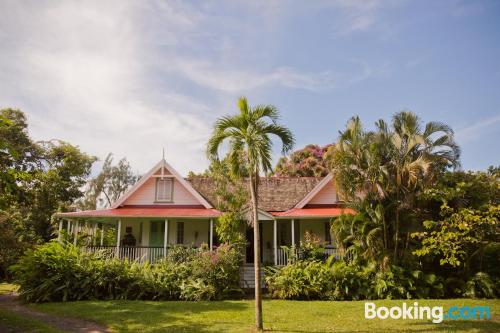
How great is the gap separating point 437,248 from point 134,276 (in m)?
11.7

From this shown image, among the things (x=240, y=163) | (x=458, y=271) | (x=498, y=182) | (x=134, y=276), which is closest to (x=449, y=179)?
(x=498, y=182)

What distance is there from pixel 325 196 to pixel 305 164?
1349cm

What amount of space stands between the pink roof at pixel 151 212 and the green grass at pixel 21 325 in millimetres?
7382

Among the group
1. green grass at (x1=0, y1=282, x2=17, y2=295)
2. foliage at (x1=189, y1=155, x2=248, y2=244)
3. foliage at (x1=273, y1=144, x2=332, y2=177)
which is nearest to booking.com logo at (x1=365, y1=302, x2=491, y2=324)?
foliage at (x1=189, y1=155, x2=248, y2=244)

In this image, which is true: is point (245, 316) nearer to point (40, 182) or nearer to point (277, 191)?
point (277, 191)

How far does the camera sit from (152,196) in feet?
70.7

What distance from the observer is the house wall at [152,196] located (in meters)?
21.4

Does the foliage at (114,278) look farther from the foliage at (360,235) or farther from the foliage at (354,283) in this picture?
the foliage at (360,235)

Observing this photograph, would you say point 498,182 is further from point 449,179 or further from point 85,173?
point 85,173

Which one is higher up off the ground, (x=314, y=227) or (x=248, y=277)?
(x=314, y=227)

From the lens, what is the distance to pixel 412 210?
15.5 metres

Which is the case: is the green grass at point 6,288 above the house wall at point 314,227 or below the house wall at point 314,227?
below

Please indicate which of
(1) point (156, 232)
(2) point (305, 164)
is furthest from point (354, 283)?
(2) point (305, 164)

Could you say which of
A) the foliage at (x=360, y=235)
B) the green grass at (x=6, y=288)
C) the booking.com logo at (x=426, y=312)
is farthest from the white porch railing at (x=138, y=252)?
the booking.com logo at (x=426, y=312)
